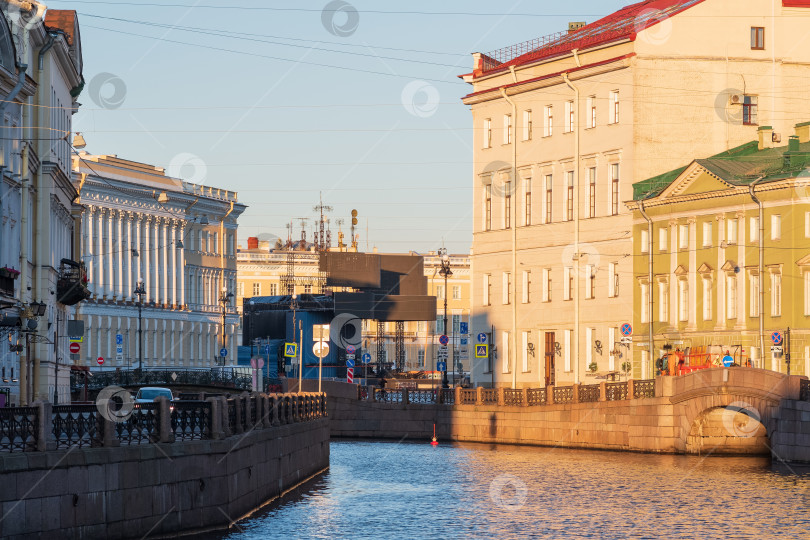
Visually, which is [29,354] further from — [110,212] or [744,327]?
[110,212]

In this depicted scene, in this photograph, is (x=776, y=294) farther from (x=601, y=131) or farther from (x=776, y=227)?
(x=601, y=131)

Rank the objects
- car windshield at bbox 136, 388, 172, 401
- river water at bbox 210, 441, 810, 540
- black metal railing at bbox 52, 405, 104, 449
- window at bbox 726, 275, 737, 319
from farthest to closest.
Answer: window at bbox 726, 275, 737, 319 → car windshield at bbox 136, 388, 172, 401 → river water at bbox 210, 441, 810, 540 → black metal railing at bbox 52, 405, 104, 449

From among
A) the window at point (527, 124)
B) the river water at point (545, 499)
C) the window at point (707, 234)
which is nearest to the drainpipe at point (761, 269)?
the window at point (707, 234)

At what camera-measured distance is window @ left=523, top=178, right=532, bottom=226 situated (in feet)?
272

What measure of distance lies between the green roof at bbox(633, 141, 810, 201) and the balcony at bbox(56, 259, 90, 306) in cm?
2541

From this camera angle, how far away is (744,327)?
68375mm

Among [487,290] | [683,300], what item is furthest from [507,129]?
[683,300]

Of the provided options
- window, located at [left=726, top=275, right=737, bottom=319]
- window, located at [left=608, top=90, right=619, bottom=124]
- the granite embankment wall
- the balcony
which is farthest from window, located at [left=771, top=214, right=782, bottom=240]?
the granite embankment wall

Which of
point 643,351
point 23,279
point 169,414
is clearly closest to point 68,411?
point 169,414

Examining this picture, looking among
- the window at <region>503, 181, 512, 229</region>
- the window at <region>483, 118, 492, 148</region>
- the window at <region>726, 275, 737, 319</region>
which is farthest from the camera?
Answer: the window at <region>483, 118, 492, 148</region>

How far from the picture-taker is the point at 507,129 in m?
84.2

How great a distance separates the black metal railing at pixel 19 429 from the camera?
24.1m

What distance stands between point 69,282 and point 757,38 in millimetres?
34153

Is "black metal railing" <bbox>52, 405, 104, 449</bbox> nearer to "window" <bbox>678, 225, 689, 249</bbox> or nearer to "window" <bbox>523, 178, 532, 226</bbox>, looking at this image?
"window" <bbox>678, 225, 689, 249</bbox>
